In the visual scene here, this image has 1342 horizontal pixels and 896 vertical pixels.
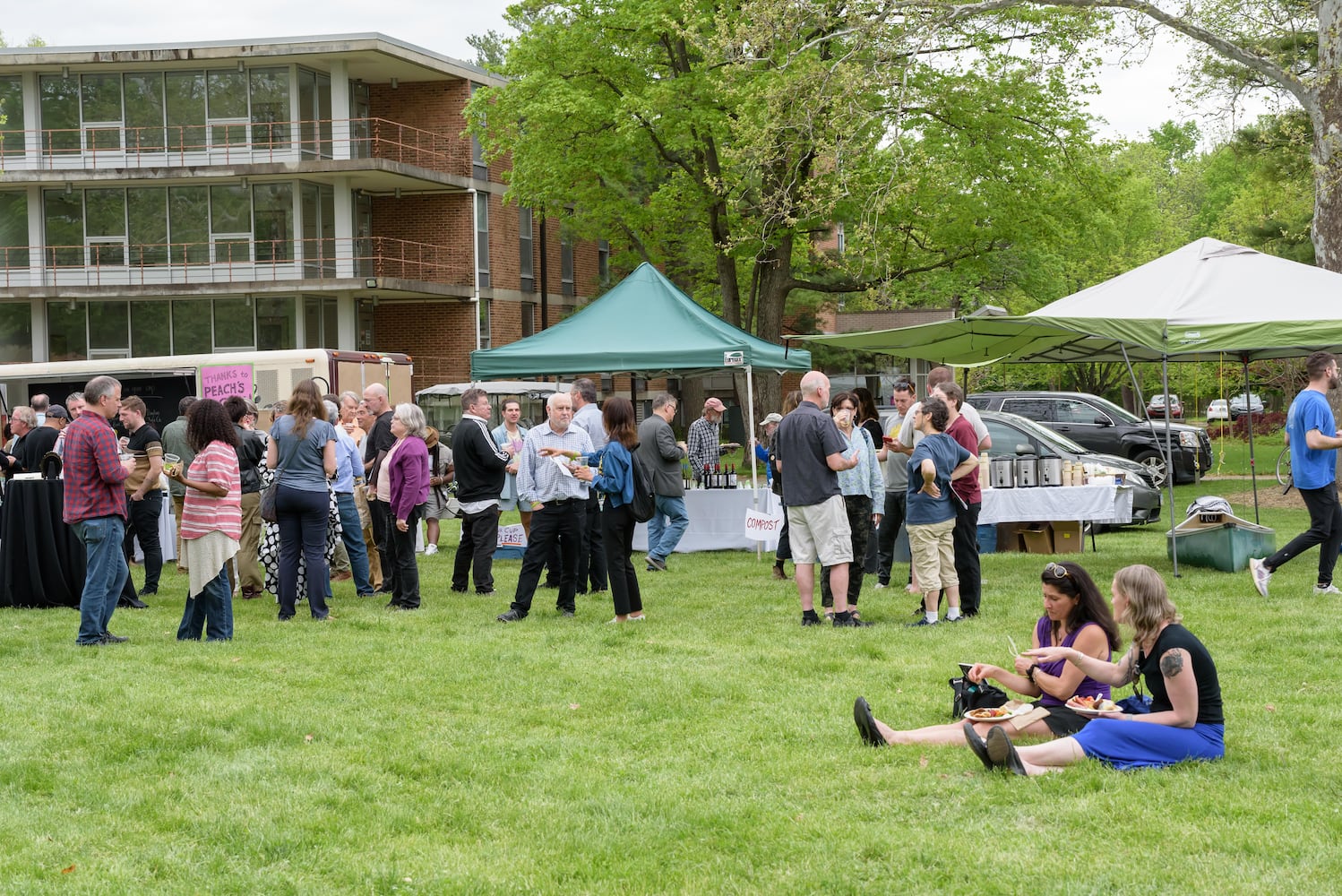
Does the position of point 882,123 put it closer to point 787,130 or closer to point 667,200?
point 787,130

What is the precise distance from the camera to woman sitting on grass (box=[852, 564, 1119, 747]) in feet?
20.5

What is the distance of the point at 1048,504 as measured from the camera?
46.8 feet

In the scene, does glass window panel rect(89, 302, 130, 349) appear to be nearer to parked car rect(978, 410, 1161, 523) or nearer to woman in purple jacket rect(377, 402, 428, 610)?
parked car rect(978, 410, 1161, 523)

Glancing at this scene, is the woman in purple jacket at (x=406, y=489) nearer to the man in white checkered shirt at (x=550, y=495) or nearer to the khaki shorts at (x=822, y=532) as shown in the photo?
the man in white checkered shirt at (x=550, y=495)

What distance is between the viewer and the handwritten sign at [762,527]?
1366cm

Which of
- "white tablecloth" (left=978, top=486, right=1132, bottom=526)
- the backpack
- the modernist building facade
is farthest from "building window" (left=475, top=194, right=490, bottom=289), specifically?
the backpack

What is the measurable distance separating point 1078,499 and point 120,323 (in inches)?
1176

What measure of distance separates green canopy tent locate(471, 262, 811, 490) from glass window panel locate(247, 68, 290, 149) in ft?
73.3

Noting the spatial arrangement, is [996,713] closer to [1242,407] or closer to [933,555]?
[933,555]

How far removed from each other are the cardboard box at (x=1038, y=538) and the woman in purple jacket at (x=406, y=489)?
7.02 metres

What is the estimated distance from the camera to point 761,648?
358 inches

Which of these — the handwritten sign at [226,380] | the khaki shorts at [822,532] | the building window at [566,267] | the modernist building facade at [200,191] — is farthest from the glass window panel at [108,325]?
the khaki shorts at [822,532]

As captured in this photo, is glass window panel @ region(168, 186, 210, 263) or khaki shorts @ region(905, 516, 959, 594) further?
glass window panel @ region(168, 186, 210, 263)

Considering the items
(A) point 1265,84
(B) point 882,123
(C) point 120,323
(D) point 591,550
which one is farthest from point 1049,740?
(C) point 120,323
